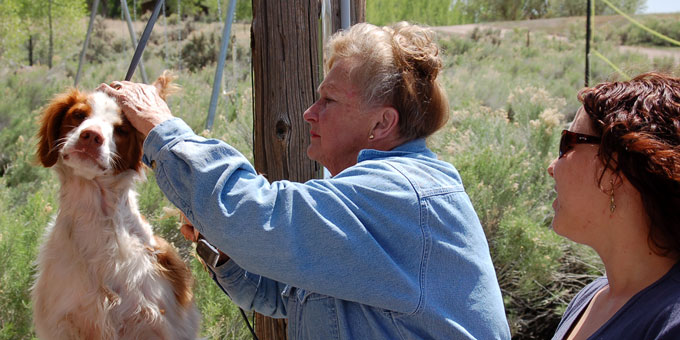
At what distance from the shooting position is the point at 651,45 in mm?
21219

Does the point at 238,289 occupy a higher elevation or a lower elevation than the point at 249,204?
lower

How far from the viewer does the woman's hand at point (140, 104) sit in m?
2.06

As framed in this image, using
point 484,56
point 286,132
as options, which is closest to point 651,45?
point 484,56

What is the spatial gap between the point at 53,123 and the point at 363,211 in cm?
148

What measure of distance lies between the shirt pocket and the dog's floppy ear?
4.08ft

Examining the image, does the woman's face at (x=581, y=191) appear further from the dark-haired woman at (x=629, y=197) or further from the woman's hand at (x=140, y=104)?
the woman's hand at (x=140, y=104)

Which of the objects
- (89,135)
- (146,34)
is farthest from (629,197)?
(89,135)

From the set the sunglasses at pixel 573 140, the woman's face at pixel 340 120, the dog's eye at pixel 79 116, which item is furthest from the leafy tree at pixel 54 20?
the sunglasses at pixel 573 140

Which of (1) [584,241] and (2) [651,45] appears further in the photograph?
(2) [651,45]

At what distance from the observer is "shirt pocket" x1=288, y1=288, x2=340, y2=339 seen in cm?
191

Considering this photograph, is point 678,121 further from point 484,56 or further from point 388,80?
point 484,56

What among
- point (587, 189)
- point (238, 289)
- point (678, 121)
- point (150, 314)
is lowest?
point (150, 314)

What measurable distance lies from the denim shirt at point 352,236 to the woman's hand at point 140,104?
0.59 ft

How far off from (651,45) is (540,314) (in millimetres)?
19129
